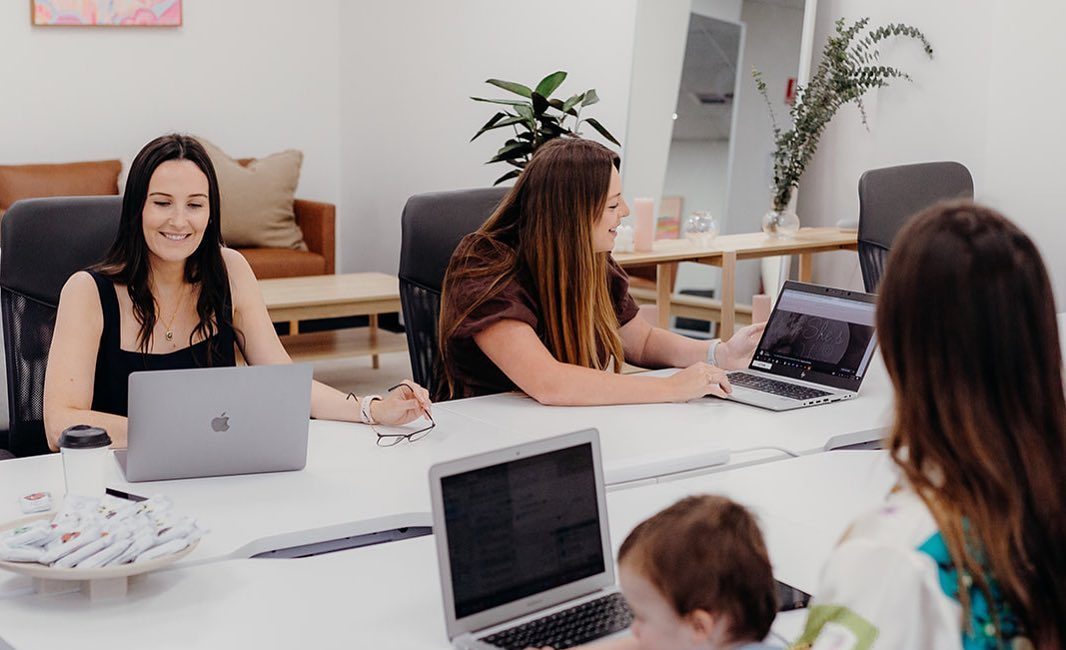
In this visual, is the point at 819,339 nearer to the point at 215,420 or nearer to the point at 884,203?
the point at 884,203

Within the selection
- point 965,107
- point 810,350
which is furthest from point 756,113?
point 810,350

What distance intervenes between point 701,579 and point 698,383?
134 centimetres

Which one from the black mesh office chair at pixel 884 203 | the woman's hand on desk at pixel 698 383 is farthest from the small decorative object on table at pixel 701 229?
the woman's hand on desk at pixel 698 383

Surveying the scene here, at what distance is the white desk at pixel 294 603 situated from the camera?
56.3 inches

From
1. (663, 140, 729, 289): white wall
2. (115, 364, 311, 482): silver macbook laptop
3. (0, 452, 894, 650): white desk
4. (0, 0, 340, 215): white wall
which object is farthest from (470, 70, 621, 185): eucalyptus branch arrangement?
(0, 452, 894, 650): white desk

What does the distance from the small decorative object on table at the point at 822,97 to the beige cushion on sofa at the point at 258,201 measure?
94.1 inches

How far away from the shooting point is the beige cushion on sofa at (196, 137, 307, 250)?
5.84 meters

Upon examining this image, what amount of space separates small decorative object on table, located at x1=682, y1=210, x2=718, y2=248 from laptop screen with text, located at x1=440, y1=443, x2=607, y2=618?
2.74 m

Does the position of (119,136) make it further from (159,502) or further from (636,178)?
(159,502)

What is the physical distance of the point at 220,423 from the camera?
75.5 inches

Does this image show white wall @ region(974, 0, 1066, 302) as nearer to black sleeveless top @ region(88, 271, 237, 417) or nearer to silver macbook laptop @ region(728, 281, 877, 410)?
silver macbook laptop @ region(728, 281, 877, 410)

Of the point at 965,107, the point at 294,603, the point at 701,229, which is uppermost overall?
the point at 965,107

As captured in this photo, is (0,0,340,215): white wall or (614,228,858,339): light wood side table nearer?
(614,228,858,339): light wood side table

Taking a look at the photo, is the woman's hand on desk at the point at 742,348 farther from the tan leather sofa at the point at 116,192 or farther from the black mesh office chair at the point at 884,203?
the tan leather sofa at the point at 116,192
